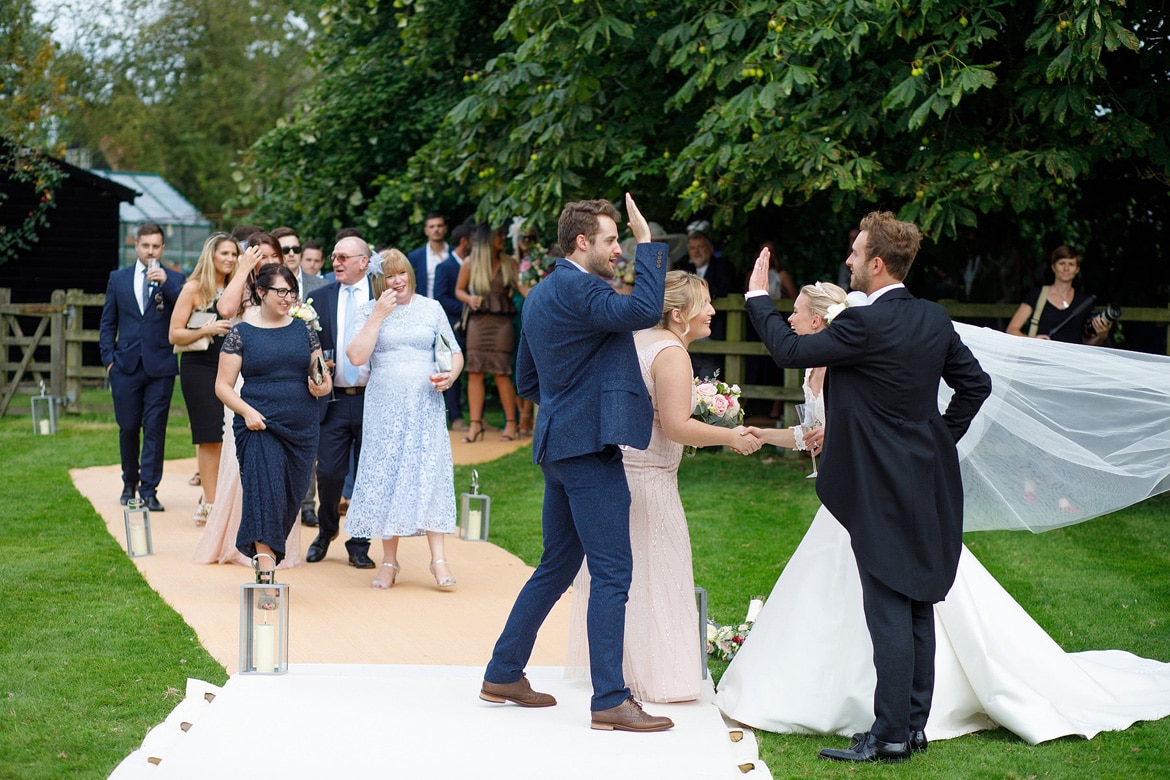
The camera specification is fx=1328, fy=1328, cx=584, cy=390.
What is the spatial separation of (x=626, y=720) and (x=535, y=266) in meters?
8.70

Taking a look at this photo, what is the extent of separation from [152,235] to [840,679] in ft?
22.5

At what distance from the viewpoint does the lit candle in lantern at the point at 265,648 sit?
5734 mm

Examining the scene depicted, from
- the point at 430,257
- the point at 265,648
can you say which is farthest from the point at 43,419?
the point at 265,648

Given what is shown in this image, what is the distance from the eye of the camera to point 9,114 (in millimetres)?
18703

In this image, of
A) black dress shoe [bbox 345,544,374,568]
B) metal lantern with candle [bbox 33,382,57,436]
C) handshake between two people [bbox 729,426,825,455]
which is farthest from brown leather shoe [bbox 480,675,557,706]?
metal lantern with candle [bbox 33,382,57,436]

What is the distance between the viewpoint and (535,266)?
13.4 m

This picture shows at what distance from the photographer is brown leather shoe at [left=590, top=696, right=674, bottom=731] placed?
5.08 metres

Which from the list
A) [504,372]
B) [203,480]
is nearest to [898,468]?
[203,480]

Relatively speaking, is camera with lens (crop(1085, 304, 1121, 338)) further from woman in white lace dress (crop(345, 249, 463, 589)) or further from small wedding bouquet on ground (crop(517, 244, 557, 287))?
woman in white lace dress (crop(345, 249, 463, 589))

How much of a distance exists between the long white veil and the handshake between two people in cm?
65

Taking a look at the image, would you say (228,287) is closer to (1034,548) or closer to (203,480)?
(203,480)

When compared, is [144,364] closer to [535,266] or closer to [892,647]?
[535,266]

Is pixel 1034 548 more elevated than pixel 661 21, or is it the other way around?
pixel 661 21

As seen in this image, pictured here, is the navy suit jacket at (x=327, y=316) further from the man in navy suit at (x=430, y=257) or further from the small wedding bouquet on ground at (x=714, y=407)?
the man in navy suit at (x=430, y=257)
